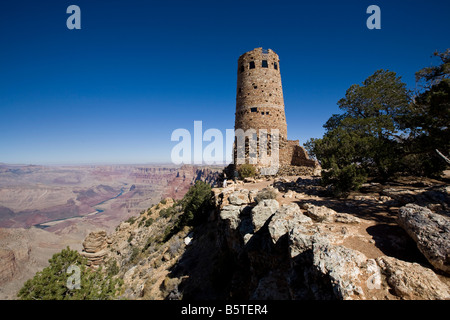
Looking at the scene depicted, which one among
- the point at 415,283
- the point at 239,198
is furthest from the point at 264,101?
the point at 415,283

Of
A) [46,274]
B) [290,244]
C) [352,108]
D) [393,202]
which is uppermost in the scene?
[352,108]

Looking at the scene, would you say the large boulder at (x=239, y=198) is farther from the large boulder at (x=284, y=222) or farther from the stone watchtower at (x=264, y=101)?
the stone watchtower at (x=264, y=101)

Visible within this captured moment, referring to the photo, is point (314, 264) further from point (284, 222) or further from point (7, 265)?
point (7, 265)

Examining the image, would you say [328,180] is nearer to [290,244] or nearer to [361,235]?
[361,235]

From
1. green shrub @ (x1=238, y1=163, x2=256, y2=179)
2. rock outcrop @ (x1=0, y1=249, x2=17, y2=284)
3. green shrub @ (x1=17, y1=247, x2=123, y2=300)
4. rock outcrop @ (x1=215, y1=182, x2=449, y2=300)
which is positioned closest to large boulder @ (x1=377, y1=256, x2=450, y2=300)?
rock outcrop @ (x1=215, y1=182, x2=449, y2=300)

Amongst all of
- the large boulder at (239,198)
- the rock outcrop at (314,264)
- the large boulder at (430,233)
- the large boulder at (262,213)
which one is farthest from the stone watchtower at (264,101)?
the large boulder at (430,233)

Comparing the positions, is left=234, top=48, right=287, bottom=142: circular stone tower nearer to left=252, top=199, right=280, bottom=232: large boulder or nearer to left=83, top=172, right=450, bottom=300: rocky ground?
left=83, top=172, right=450, bottom=300: rocky ground
